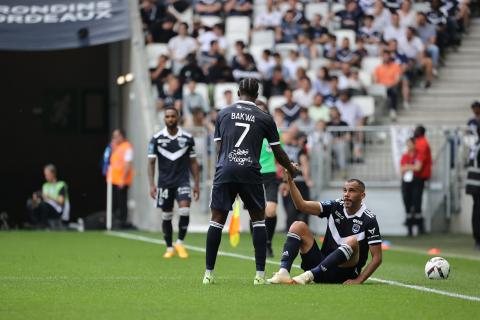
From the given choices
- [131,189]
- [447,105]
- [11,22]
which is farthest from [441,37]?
[11,22]

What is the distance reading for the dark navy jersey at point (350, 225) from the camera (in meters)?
12.7

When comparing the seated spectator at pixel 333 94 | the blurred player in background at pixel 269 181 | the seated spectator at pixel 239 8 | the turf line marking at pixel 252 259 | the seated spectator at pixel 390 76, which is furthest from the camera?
the seated spectator at pixel 239 8

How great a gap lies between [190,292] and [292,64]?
56.2 feet

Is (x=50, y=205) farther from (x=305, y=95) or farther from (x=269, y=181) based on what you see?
(x=269, y=181)

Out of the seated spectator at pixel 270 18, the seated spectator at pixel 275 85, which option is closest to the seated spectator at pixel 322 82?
the seated spectator at pixel 275 85

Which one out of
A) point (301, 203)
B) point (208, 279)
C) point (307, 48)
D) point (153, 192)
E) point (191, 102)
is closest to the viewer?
point (301, 203)

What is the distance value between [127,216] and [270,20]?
6.15 meters

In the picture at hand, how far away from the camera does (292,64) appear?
28656mm

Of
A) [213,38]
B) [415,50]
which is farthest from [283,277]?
[415,50]

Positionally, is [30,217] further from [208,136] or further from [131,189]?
[208,136]

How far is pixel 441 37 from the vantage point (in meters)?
30.6

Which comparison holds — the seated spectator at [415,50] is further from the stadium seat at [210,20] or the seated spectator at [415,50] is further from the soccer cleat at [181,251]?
the soccer cleat at [181,251]

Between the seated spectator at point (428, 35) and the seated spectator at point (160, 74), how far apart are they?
625 cm

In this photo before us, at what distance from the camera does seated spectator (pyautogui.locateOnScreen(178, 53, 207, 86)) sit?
2838 centimetres
